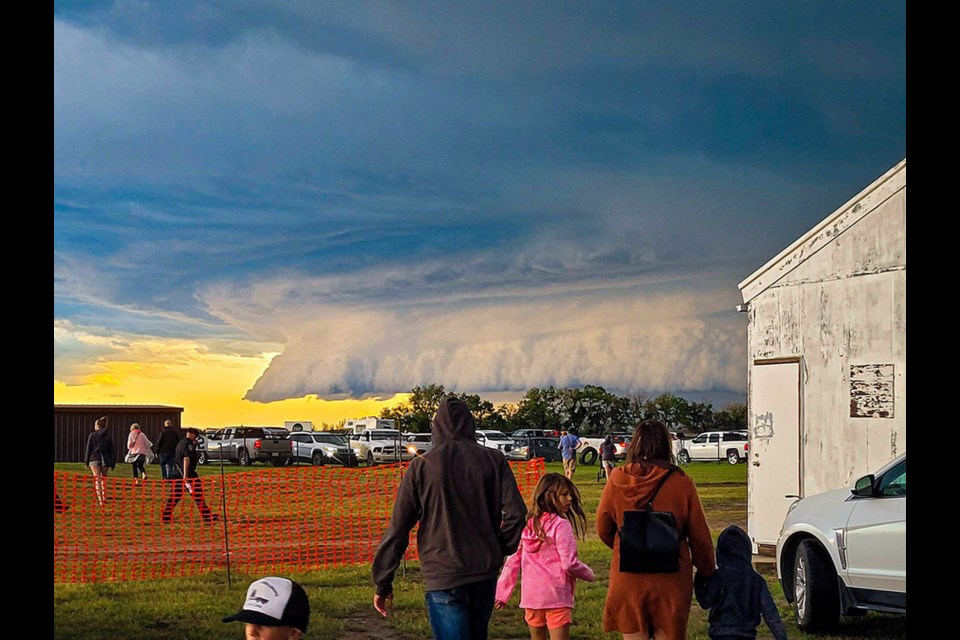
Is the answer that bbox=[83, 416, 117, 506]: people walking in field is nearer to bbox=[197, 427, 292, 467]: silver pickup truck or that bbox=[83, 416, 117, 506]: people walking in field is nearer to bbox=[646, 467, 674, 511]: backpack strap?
bbox=[197, 427, 292, 467]: silver pickup truck

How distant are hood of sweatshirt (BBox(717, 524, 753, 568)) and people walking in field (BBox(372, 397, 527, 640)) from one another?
4.23 feet

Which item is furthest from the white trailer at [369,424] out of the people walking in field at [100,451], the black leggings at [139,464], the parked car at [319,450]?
the people walking in field at [100,451]

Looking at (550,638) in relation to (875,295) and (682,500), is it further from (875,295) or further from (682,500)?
(875,295)

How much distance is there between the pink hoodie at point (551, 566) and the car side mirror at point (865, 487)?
3.05m

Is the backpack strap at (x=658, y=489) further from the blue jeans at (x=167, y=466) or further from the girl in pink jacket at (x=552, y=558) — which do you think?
the blue jeans at (x=167, y=466)

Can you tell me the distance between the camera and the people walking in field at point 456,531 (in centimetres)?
635

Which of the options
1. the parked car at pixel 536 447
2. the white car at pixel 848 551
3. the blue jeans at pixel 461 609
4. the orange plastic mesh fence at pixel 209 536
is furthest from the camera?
the parked car at pixel 536 447

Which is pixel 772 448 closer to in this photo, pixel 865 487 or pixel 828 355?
pixel 828 355

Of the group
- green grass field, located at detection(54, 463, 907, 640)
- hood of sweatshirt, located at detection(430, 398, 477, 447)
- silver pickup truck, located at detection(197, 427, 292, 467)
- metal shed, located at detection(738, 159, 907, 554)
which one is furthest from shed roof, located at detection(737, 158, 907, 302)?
silver pickup truck, located at detection(197, 427, 292, 467)

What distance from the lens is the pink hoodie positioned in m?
7.76

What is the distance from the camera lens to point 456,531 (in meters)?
6.38

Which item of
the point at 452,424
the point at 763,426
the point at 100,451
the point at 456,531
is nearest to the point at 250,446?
the point at 100,451
